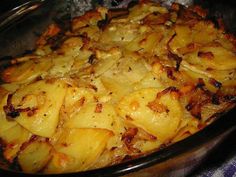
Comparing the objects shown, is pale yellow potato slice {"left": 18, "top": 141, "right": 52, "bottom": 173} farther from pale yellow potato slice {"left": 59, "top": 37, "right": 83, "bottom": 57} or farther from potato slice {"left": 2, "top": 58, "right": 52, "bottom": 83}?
pale yellow potato slice {"left": 59, "top": 37, "right": 83, "bottom": 57}

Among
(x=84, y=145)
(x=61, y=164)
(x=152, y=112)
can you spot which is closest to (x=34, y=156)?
(x=61, y=164)

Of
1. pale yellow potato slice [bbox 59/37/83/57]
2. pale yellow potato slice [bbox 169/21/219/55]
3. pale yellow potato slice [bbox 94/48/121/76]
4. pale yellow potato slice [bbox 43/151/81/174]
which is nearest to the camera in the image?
pale yellow potato slice [bbox 43/151/81/174]

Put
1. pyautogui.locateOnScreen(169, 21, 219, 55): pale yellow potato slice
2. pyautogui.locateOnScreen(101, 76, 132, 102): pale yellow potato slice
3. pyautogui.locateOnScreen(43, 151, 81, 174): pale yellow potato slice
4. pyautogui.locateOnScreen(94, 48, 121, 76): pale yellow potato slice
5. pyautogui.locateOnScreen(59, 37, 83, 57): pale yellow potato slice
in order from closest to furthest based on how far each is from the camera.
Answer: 1. pyautogui.locateOnScreen(43, 151, 81, 174): pale yellow potato slice
2. pyautogui.locateOnScreen(101, 76, 132, 102): pale yellow potato slice
3. pyautogui.locateOnScreen(94, 48, 121, 76): pale yellow potato slice
4. pyautogui.locateOnScreen(169, 21, 219, 55): pale yellow potato slice
5. pyautogui.locateOnScreen(59, 37, 83, 57): pale yellow potato slice

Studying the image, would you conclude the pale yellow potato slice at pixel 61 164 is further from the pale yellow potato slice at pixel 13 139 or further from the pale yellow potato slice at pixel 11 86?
the pale yellow potato slice at pixel 11 86

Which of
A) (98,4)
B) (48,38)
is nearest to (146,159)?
(48,38)

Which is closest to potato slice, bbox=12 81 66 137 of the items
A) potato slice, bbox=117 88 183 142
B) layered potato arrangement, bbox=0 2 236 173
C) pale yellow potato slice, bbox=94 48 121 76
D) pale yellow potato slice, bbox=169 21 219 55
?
layered potato arrangement, bbox=0 2 236 173

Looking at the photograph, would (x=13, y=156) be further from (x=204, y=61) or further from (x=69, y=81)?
(x=204, y=61)

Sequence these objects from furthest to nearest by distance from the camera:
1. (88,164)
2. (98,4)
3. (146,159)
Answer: (98,4) → (88,164) → (146,159)

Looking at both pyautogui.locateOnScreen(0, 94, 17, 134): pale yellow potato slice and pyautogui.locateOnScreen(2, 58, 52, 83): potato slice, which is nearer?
pyautogui.locateOnScreen(0, 94, 17, 134): pale yellow potato slice

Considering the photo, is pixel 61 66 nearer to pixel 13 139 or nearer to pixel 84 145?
pixel 13 139
